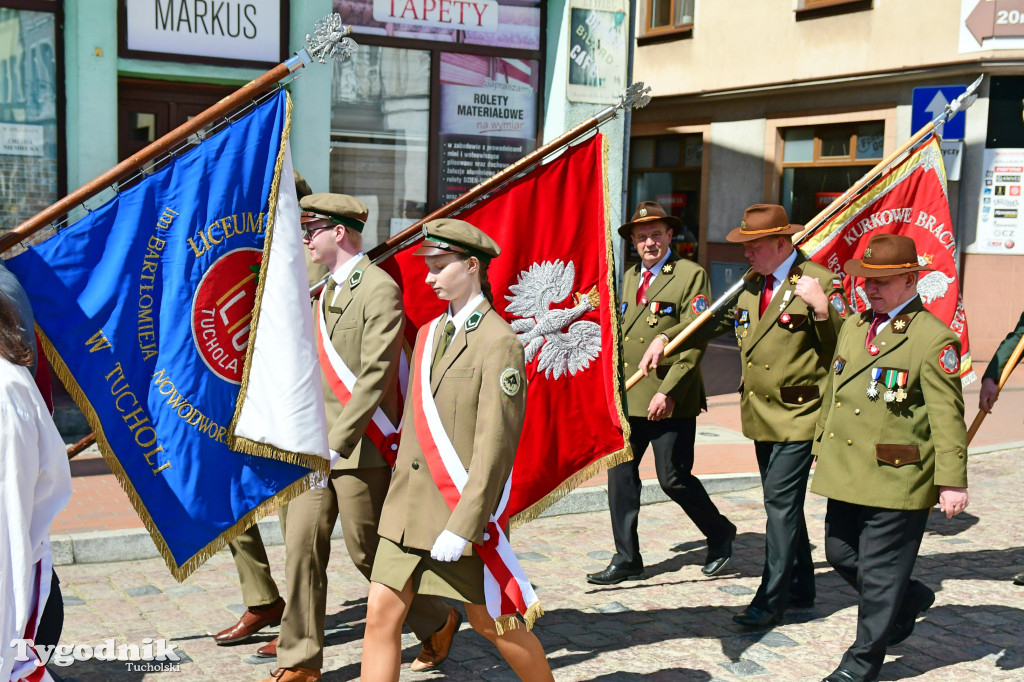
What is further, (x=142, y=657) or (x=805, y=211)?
(x=805, y=211)

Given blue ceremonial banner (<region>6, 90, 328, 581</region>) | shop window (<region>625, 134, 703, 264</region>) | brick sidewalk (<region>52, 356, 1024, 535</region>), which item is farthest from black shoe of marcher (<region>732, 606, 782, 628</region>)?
shop window (<region>625, 134, 703, 264</region>)

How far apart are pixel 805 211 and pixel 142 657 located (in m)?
16.5

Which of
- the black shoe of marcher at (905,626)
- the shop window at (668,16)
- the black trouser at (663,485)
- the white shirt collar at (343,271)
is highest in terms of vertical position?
the shop window at (668,16)

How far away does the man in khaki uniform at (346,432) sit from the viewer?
15.9ft

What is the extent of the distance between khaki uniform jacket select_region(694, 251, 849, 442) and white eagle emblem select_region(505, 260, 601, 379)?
970 millimetres

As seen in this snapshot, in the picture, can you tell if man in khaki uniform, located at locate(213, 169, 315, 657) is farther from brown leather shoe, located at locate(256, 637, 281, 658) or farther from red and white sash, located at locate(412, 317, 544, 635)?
red and white sash, located at locate(412, 317, 544, 635)

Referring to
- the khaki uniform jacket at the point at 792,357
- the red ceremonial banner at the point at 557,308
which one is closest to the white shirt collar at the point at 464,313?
Result: the red ceremonial banner at the point at 557,308

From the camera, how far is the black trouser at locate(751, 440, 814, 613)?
19.0ft

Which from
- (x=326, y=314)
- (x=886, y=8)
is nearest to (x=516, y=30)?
(x=326, y=314)

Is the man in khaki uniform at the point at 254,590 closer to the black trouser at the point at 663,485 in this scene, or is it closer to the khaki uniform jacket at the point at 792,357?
the black trouser at the point at 663,485

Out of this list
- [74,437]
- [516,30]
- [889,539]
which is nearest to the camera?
[889,539]

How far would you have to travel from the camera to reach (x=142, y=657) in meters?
5.16

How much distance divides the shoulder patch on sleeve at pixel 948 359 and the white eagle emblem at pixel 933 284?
9.19 ft

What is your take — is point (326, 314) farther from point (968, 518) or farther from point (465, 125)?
point (465, 125)
